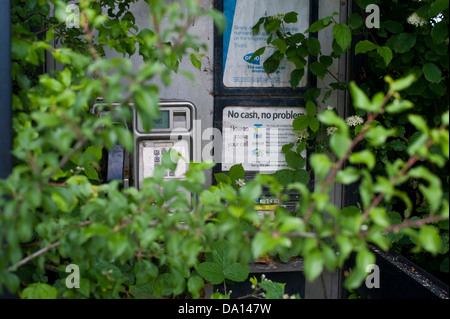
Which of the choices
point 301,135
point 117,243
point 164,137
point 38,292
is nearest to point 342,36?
point 301,135

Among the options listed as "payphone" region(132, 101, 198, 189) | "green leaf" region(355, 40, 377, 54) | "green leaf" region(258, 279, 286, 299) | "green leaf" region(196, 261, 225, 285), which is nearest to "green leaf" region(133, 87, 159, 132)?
"green leaf" region(258, 279, 286, 299)

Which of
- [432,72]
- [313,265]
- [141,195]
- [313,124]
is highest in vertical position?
[432,72]

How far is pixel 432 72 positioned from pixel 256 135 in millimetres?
940

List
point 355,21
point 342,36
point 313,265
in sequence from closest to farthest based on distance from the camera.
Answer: point 313,265 < point 342,36 < point 355,21

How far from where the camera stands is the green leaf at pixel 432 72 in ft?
6.42

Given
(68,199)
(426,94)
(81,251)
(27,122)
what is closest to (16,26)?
(27,122)

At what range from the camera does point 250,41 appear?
2400 millimetres

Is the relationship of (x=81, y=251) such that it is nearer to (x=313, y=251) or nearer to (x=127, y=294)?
(x=127, y=294)

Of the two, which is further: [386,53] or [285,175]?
[285,175]

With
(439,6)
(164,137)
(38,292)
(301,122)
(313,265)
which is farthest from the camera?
(301,122)

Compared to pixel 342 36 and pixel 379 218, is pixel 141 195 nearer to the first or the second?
pixel 379 218

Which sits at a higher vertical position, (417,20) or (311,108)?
(417,20)
